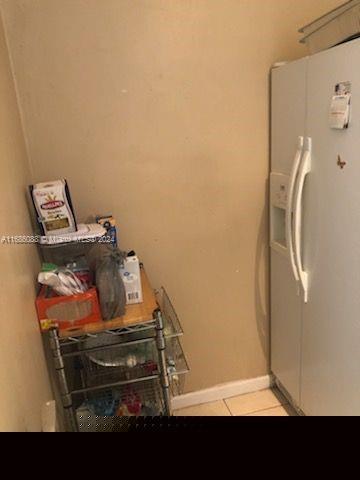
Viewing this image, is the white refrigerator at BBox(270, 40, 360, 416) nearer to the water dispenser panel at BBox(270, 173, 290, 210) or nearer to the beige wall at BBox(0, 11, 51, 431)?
the water dispenser panel at BBox(270, 173, 290, 210)

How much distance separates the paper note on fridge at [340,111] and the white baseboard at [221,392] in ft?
5.09

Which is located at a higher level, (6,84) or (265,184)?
(6,84)

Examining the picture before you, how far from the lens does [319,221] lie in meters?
1.46

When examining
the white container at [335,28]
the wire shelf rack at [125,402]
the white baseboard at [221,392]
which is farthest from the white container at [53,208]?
the white baseboard at [221,392]

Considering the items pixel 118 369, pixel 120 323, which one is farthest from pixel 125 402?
pixel 120 323

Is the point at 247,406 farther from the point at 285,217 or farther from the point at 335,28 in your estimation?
A: the point at 335,28

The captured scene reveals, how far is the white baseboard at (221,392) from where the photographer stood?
2101mm

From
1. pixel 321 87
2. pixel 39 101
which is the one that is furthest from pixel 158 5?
pixel 321 87

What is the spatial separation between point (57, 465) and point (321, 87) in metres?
1.39

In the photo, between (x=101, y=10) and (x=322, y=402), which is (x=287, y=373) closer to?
(x=322, y=402)

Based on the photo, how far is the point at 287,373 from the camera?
195 cm

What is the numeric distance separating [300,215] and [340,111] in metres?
0.47

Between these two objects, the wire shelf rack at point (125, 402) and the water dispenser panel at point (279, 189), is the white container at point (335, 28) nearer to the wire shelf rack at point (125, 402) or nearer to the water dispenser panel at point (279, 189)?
the water dispenser panel at point (279, 189)

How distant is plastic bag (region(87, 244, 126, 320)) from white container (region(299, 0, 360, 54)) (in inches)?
44.5
